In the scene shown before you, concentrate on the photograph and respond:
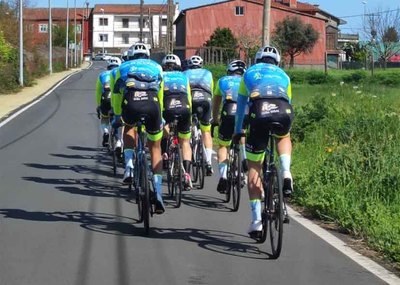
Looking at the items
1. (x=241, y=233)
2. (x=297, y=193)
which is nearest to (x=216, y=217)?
(x=241, y=233)

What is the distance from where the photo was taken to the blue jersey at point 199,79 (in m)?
11.4

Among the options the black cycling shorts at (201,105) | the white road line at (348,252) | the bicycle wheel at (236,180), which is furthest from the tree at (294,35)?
the white road line at (348,252)

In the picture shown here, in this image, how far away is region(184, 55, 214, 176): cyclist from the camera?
37.4 feet

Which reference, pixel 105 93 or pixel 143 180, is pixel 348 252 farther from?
pixel 105 93

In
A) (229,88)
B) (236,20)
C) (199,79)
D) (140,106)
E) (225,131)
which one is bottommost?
Answer: (225,131)

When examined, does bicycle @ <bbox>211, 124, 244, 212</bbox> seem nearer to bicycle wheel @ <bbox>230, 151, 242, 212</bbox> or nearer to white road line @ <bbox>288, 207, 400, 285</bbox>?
bicycle wheel @ <bbox>230, 151, 242, 212</bbox>

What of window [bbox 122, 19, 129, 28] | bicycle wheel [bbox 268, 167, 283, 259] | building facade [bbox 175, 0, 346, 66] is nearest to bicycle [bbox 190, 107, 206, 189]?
Result: bicycle wheel [bbox 268, 167, 283, 259]

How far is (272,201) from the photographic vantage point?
23.7 feet

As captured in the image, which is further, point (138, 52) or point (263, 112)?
point (138, 52)

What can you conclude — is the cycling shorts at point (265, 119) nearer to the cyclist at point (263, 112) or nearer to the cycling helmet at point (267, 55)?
the cyclist at point (263, 112)

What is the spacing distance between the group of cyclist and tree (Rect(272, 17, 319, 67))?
210 ft

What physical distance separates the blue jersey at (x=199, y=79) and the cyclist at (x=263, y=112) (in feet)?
12.3

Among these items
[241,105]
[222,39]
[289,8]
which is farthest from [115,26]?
[241,105]

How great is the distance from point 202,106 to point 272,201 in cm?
435
